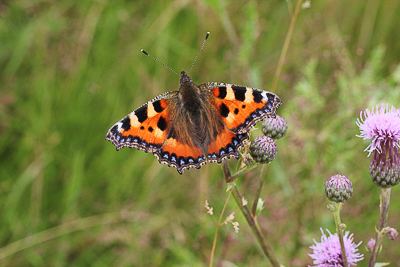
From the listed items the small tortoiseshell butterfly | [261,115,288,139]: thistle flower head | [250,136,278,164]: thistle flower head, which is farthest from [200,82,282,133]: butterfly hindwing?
Result: [250,136,278,164]: thistle flower head

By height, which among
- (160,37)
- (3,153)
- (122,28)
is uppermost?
(122,28)

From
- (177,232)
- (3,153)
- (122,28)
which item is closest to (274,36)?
(122,28)

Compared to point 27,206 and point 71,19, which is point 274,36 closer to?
point 71,19

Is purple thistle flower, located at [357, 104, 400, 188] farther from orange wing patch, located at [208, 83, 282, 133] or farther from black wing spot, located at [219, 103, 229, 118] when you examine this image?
black wing spot, located at [219, 103, 229, 118]

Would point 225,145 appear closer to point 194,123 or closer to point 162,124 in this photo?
point 194,123

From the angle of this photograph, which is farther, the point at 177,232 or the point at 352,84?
the point at 177,232

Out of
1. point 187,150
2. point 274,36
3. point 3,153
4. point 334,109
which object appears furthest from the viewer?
point 274,36

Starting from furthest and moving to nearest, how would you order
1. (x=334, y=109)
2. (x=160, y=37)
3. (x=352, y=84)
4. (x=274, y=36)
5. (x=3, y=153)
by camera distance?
1. (x=274, y=36)
2. (x=160, y=37)
3. (x=3, y=153)
4. (x=334, y=109)
5. (x=352, y=84)

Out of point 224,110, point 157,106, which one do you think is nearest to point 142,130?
point 157,106
